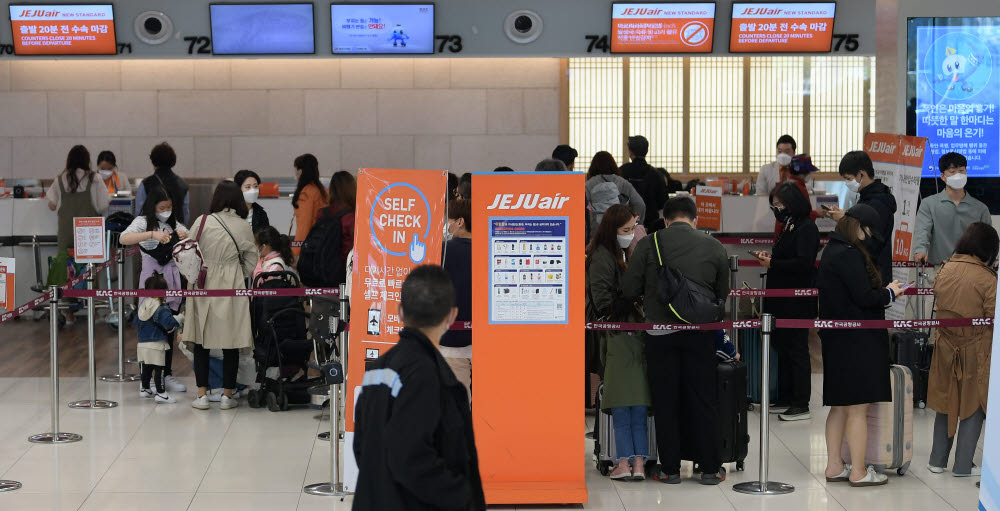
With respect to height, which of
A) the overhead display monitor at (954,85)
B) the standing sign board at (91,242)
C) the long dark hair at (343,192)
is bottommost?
the standing sign board at (91,242)

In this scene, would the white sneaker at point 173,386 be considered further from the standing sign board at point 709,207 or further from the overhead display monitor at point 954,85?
the overhead display monitor at point 954,85

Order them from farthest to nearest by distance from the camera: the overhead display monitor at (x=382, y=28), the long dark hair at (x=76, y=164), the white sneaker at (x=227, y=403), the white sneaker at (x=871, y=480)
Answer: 1. the overhead display monitor at (x=382, y=28)
2. the long dark hair at (x=76, y=164)
3. the white sneaker at (x=227, y=403)
4. the white sneaker at (x=871, y=480)

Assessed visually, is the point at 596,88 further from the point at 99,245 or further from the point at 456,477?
the point at 456,477

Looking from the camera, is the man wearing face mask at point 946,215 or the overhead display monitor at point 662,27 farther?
the overhead display monitor at point 662,27

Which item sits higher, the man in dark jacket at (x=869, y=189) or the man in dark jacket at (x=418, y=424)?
the man in dark jacket at (x=869, y=189)

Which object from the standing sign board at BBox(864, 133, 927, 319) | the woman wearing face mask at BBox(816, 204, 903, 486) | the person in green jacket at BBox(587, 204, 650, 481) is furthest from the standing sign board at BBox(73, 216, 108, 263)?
the standing sign board at BBox(864, 133, 927, 319)

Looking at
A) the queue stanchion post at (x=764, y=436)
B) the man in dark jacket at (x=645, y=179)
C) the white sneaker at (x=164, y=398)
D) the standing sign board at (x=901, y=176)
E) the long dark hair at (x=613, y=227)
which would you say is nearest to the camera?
the queue stanchion post at (x=764, y=436)

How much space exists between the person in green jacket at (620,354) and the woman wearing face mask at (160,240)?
10.7 feet

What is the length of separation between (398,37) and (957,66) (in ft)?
19.4

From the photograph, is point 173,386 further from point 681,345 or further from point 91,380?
point 681,345

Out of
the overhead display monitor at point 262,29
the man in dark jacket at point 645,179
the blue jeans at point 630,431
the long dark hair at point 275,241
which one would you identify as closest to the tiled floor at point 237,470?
the blue jeans at point 630,431

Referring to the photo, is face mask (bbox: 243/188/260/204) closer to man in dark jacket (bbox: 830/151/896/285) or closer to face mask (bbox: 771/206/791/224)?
face mask (bbox: 771/206/791/224)

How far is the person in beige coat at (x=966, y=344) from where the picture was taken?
235 inches

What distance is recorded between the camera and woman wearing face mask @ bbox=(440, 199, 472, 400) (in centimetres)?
563
